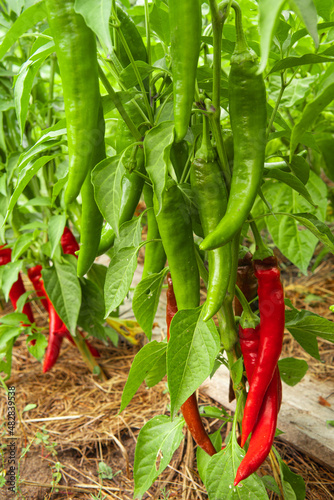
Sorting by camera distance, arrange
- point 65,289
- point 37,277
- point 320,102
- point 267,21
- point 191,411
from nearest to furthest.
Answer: point 267,21 → point 320,102 → point 191,411 → point 65,289 → point 37,277

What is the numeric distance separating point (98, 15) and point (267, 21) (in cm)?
22

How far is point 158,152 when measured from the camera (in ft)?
2.27

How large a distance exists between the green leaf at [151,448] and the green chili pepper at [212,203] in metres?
0.43

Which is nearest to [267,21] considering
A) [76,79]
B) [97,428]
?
[76,79]

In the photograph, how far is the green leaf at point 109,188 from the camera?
2.46ft

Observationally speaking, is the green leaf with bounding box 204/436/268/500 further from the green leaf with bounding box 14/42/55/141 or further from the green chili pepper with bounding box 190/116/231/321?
the green leaf with bounding box 14/42/55/141

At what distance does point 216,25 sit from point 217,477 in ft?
2.94

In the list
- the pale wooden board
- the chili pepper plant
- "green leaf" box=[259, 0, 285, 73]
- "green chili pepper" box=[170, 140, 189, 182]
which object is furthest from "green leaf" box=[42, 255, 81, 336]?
"green leaf" box=[259, 0, 285, 73]

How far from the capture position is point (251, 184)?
2.41 ft

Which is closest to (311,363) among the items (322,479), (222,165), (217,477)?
(322,479)

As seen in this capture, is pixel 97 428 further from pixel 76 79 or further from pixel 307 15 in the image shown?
pixel 307 15

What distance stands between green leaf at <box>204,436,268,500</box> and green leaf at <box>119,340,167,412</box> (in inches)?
9.4

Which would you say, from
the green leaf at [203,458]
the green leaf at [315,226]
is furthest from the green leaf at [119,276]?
the green leaf at [203,458]

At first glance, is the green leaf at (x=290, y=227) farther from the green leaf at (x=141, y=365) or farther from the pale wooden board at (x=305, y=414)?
the green leaf at (x=141, y=365)
